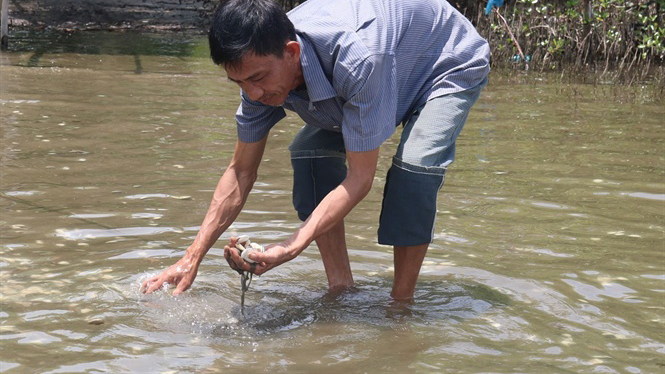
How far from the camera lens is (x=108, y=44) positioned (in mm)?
14766

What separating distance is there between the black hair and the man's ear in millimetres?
64

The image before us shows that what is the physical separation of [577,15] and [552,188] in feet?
24.3

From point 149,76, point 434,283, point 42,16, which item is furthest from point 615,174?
point 42,16

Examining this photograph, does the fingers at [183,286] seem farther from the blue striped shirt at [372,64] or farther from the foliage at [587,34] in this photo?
the foliage at [587,34]

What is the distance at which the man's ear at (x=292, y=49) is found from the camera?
362 centimetres

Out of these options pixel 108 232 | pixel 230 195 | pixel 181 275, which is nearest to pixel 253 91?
pixel 230 195

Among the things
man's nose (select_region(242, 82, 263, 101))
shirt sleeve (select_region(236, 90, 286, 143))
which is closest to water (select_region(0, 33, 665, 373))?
shirt sleeve (select_region(236, 90, 286, 143))

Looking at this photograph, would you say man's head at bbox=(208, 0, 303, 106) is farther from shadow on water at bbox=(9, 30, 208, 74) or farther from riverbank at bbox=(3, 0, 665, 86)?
riverbank at bbox=(3, 0, 665, 86)

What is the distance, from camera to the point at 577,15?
44.3 ft

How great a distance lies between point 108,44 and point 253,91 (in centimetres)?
1163

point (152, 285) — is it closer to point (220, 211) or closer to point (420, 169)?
point (220, 211)

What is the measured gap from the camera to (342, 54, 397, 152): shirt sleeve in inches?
143

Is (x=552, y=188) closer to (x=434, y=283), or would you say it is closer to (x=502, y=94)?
(x=434, y=283)

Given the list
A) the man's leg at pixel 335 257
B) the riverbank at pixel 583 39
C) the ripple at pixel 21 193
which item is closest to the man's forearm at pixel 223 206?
the man's leg at pixel 335 257
